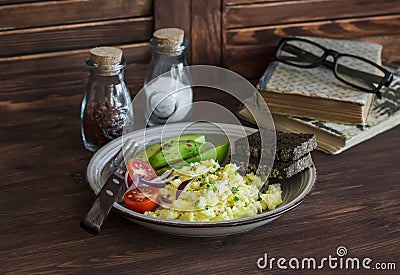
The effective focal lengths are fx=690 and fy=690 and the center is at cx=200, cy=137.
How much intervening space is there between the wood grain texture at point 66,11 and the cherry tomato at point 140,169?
394 mm

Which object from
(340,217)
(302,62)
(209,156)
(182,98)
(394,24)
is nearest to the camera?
(340,217)

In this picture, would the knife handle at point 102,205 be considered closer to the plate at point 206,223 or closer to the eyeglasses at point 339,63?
the plate at point 206,223

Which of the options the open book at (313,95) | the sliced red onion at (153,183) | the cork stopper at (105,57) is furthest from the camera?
the open book at (313,95)

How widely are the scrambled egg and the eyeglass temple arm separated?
0.38 m

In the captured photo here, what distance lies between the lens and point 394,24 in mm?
1613

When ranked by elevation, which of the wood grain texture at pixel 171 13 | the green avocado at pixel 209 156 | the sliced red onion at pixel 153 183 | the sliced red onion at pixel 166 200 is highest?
the wood grain texture at pixel 171 13

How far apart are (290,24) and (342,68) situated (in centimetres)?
21

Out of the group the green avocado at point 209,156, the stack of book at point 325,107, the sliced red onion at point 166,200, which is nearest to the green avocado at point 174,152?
the green avocado at point 209,156

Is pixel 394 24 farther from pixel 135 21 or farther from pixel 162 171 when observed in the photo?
pixel 162 171

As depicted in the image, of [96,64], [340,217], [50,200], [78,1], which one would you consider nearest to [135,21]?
[78,1]

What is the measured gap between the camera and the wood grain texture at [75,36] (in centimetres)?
134

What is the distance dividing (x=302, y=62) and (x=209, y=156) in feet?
1.29

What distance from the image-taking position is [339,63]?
1.43m

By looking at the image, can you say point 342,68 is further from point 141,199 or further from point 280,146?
point 141,199
